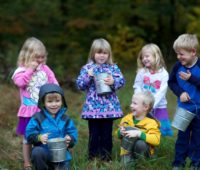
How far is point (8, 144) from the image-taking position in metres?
5.94

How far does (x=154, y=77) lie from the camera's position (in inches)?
230

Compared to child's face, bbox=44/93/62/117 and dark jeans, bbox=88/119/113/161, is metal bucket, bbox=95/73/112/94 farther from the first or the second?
child's face, bbox=44/93/62/117

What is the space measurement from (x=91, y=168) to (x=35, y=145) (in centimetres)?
68

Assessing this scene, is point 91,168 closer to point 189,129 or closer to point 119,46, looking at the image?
point 189,129

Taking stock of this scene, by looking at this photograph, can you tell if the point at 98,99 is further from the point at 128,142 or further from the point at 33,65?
the point at 33,65

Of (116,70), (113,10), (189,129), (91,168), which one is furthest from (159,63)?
(113,10)

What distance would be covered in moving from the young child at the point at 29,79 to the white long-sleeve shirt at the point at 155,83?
1.28 m

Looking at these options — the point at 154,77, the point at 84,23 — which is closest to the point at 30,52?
the point at 154,77

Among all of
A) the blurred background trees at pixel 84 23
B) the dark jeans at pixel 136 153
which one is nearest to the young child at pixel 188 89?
the dark jeans at pixel 136 153

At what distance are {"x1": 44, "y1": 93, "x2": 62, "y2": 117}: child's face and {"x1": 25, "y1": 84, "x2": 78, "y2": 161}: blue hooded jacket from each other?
0.04 m

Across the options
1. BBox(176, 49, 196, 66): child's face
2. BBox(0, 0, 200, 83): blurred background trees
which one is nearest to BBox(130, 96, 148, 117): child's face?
BBox(176, 49, 196, 66): child's face

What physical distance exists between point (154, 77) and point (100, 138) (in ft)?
3.53

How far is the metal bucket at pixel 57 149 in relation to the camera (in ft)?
14.0

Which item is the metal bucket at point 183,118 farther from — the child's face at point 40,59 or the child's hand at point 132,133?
the child's face at point 40,59
